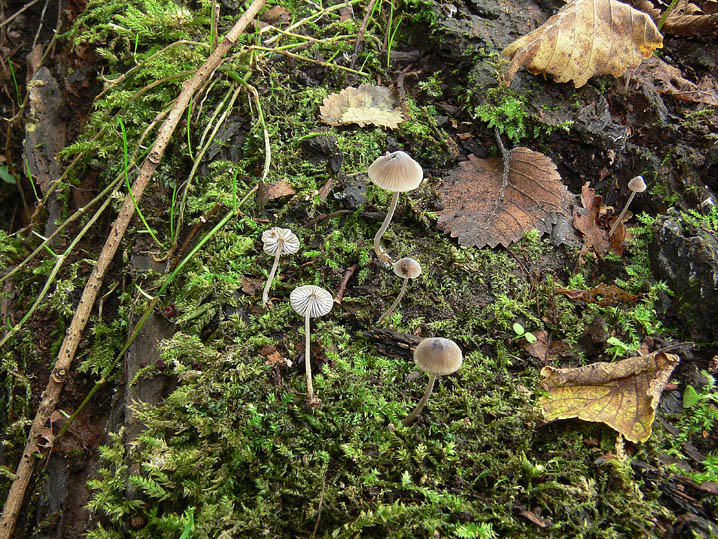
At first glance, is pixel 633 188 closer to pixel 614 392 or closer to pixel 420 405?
pixel 614 392

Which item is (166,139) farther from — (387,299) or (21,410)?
(21,410)

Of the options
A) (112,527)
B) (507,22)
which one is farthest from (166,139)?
(507,22)

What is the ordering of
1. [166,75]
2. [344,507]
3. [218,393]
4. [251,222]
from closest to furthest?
1. [344,507]
2. [218,393]
3. [251,222]
4. [166,75]

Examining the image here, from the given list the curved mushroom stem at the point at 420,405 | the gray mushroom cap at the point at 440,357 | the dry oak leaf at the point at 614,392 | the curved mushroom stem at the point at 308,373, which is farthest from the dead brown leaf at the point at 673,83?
the curved mushroom stem at the point at 308,373

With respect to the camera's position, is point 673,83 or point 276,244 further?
point 673,83

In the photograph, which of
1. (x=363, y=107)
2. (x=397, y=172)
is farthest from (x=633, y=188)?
(x=363, y=107)

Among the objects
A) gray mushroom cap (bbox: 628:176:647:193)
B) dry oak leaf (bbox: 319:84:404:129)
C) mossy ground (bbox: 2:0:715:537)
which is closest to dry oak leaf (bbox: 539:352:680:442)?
mossy ground (bbox: 2:0:715:537)

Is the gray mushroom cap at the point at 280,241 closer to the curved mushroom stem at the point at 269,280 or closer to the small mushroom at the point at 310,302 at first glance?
the curved mushroom stem at the point at 269,280
